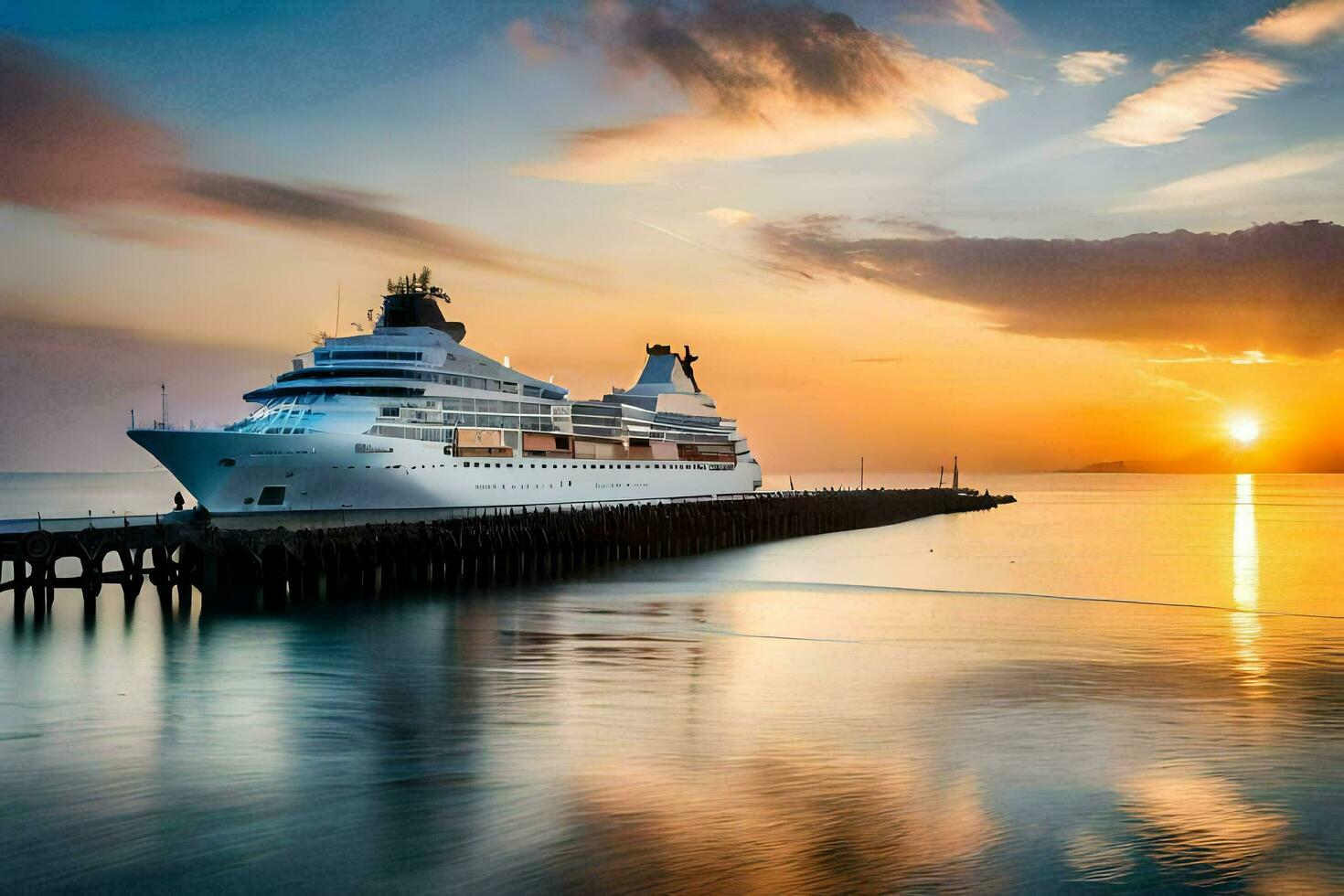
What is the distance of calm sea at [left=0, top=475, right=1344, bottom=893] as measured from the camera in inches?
472

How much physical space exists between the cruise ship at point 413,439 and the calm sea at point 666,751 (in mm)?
15038

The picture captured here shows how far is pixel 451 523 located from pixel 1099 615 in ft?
82.4

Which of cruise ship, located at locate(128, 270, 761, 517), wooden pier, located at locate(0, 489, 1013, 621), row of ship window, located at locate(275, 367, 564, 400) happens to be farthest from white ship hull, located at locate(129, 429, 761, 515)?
wooden pier, located at locate(0, 489, 1013, 621)

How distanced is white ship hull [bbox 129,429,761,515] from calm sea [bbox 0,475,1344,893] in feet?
47.7

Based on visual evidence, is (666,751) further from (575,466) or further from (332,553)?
(575,466)

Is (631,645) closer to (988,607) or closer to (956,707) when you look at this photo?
(956,707)

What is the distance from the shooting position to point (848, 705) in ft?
66.9

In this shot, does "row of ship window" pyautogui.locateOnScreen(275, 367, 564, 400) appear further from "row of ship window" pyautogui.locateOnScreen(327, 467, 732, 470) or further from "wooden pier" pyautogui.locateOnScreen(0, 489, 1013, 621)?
"wooden pier" pyautogui.locateOnScreen(0, 489, 1013, 621)

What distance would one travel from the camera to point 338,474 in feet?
166

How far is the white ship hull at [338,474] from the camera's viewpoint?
4719 cm

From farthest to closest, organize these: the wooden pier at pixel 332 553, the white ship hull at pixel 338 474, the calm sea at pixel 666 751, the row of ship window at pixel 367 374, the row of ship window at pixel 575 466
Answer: the row of ship window at pixel 367 374 < the row of ship window at pixel 575 466 < the white ship hull at pixel 338 474 < the wooden pier at pixel 332 553 < the calm sea at pixel 666 751

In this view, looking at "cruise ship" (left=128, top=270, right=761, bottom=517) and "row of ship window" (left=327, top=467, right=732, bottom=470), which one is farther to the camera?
"row of ship window" (left=327, top=467, right=732, bottom=470)

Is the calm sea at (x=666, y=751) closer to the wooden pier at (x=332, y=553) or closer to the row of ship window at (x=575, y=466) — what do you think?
the wooden pier at (x=332, y=553)

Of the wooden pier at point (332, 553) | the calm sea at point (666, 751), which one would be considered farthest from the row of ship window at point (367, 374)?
the calm sea at point (666, 751)
